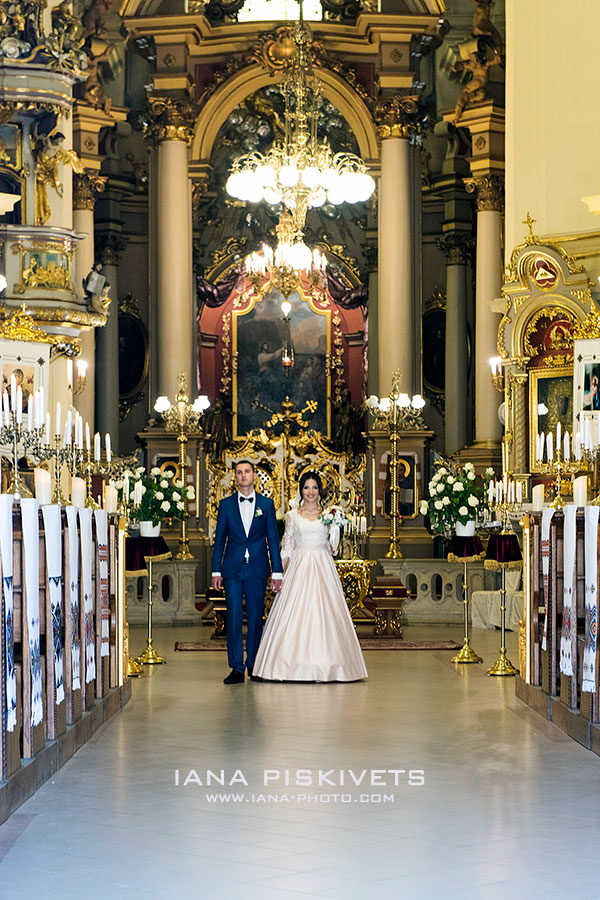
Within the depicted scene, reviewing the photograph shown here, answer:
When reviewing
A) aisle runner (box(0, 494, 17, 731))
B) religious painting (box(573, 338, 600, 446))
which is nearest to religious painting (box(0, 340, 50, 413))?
religious painting (box(573, 338, 600, 446))

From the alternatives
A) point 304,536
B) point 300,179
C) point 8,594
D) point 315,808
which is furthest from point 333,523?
point 8,594

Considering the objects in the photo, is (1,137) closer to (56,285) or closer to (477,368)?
(56,285)

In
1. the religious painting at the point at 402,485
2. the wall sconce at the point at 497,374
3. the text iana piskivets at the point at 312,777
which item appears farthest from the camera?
the religious painting at the point at 402,485

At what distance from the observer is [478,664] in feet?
40.8

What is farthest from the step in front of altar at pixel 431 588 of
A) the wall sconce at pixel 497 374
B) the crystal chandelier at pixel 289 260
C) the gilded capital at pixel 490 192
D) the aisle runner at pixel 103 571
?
the aisle runner at pixel 103 571

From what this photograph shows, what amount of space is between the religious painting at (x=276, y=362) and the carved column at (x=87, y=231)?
303cm

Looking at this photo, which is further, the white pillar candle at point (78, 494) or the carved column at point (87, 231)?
the carved column at point (87, 231)

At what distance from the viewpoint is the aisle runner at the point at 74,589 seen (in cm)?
751

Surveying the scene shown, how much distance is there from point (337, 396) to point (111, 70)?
19.8 feet

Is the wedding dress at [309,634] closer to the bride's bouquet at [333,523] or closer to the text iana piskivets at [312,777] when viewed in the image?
the bride's bouquet at [333,523]

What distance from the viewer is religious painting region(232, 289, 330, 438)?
22.4 metres

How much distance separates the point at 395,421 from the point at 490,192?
3.75m

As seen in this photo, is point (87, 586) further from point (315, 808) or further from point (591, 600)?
point (591, 600)

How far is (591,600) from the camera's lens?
7.48m
